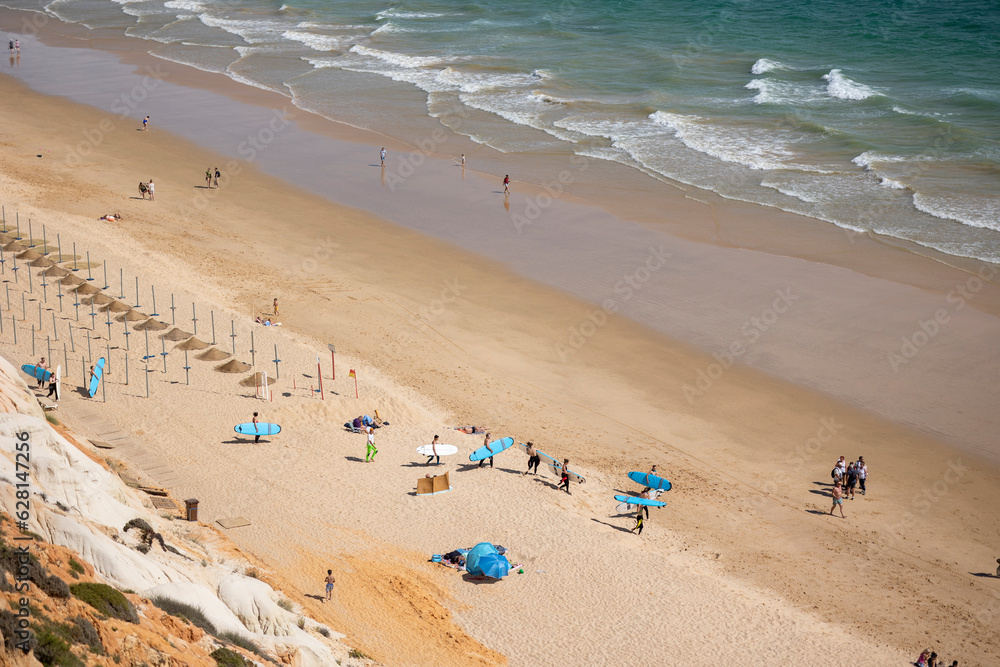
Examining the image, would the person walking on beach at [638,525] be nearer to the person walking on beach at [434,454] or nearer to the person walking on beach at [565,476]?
the person walking on beach at [565,476]

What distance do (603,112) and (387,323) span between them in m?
26.8

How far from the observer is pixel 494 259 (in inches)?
1415

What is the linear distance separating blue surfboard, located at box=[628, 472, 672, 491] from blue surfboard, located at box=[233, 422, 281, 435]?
9.11m

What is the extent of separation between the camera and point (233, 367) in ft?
88.2

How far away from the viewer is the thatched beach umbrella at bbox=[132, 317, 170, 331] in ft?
94.3

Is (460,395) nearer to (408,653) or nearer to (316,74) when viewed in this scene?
(408,653)

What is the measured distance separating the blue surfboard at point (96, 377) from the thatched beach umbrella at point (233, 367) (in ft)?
10.0

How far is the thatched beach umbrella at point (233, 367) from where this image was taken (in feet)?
88.1

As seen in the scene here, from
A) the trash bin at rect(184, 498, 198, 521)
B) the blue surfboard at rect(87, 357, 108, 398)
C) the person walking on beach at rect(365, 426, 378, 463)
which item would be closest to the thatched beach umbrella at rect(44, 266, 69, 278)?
the blue surfboard at rect(87, 357, 108, 398)

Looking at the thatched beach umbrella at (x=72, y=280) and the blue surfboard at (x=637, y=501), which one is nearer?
the blue surfboard at (x=637, y=501)

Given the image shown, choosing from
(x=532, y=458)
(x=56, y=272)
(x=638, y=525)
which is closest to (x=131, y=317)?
(x=56, y=272)

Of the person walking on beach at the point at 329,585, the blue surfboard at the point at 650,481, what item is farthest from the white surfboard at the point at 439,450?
the person walking on beach at the point at 329,585

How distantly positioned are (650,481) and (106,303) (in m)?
18.2

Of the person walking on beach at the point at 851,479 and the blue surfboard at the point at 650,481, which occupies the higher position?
the person walking on beach at the point at 851,479
